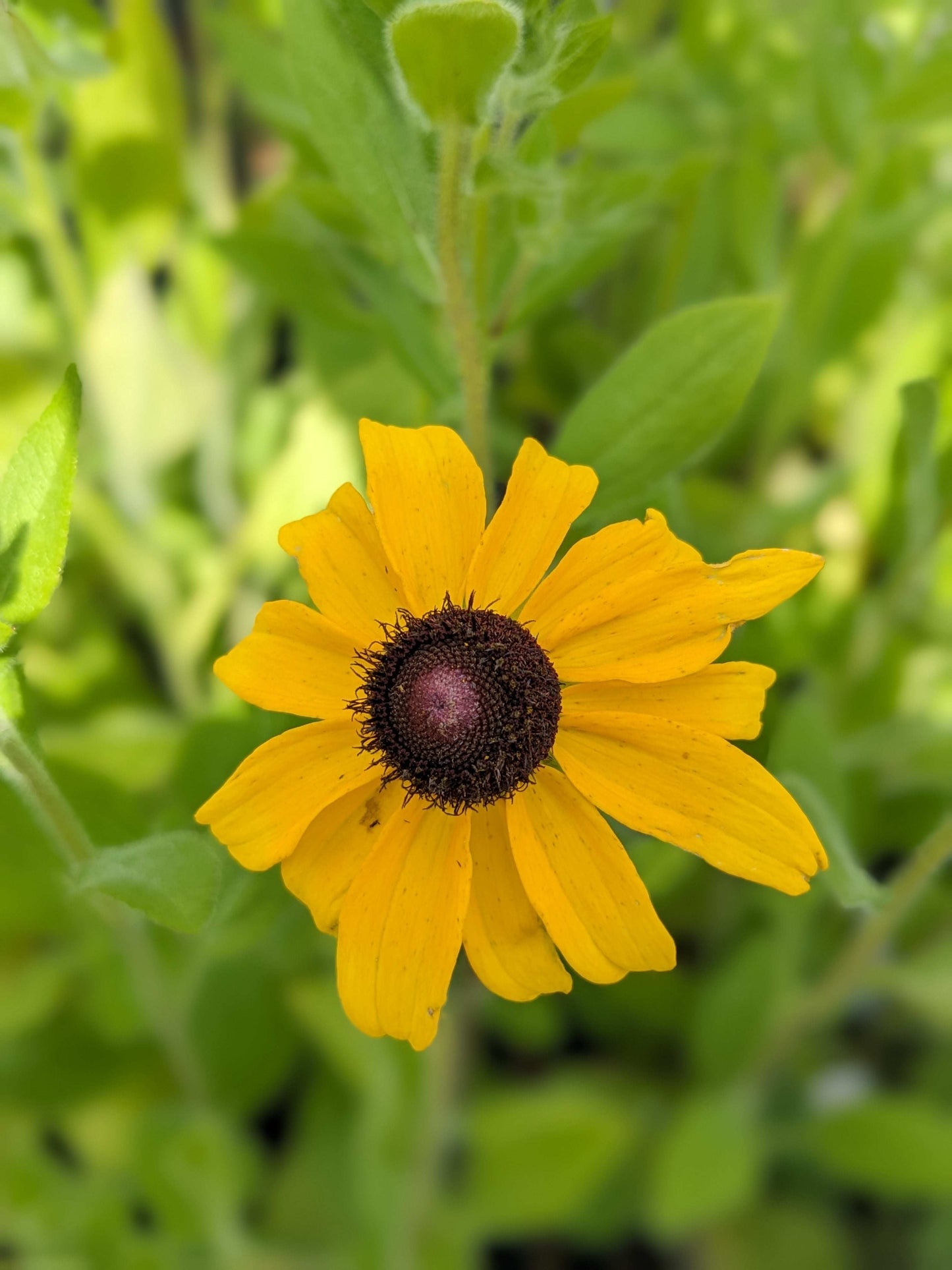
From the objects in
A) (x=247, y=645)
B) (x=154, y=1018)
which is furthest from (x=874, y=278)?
(x=154, y=1018)

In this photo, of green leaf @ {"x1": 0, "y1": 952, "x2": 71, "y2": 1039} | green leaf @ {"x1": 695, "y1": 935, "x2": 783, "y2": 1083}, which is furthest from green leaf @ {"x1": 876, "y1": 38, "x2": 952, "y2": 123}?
green leaf @ {"x1": 0, "y1": 952, "x2": 71, "y2": 1039}

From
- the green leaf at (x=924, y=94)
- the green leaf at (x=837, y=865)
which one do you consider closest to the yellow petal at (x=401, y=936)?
the green leaf at (x=837, y=865)

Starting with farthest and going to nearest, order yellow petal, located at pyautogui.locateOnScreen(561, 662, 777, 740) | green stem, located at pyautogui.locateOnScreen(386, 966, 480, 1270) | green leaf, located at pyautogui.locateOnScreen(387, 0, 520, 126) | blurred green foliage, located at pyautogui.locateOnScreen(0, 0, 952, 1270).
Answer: green stem, located at pyautogui.locateOnScreen(386, 966, 480, 1270) → blurred green foliage, located at pyautogui.locateOnScreen(0, 0, 952, 1270) → yellow petal, located at pyautogui.locateOnScreen(561, 662, 777, 740) → green leaf, located at pyautogui.locateOnScreen(387, 0, 520, 126)

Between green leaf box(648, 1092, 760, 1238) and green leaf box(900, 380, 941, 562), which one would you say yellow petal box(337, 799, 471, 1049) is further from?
green leaf box(648, 1092, 760, 1238)

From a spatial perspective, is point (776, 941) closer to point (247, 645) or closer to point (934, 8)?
point (247, 645)

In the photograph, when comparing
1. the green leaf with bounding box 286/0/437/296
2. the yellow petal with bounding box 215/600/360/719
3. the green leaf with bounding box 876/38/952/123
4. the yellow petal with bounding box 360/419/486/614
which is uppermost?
the green leaf with bounding box 876/38/952/123

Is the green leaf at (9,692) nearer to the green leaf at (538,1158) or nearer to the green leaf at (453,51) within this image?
the green leaf at (453,51)
